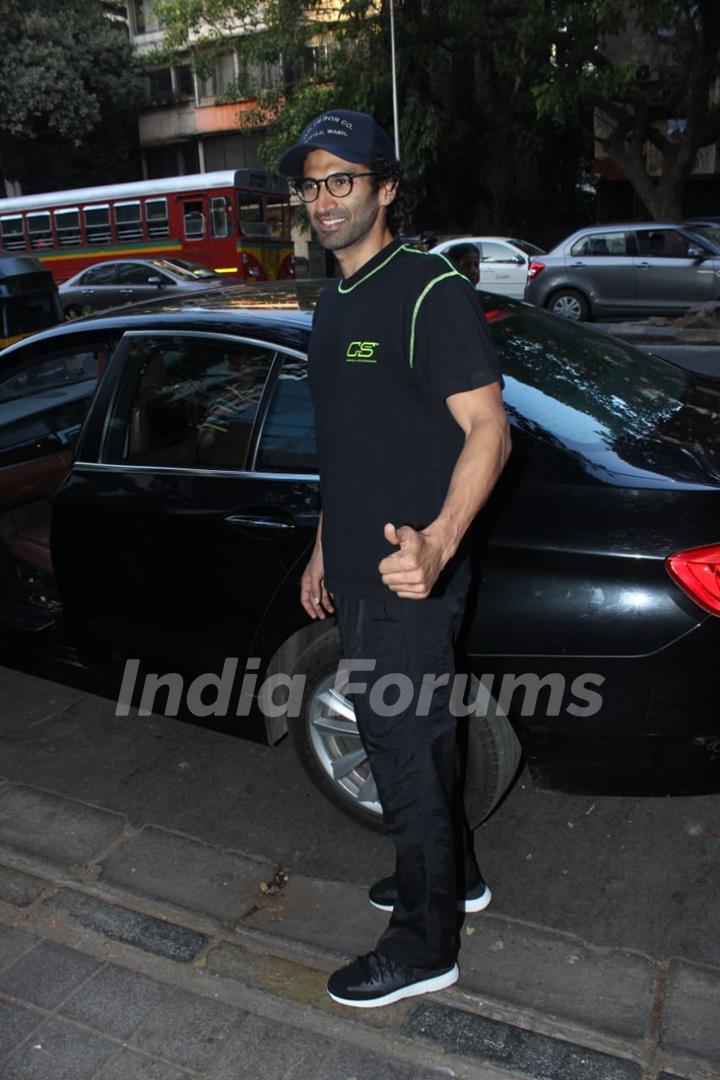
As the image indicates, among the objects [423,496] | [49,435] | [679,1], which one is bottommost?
[49,435]

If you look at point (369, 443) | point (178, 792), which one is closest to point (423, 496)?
point (369, 443)

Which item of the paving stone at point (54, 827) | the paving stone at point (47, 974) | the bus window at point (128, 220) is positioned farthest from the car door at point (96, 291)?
the paving stone at point (47, 974)

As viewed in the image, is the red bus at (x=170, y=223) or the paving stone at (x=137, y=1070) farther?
the red bus at (x=170, y=223)

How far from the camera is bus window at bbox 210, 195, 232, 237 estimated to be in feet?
67.4

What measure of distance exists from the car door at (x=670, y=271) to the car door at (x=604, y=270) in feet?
Result: 0.53

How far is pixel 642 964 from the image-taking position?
2.49 m

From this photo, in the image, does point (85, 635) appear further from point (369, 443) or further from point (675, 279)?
point (675, 279)

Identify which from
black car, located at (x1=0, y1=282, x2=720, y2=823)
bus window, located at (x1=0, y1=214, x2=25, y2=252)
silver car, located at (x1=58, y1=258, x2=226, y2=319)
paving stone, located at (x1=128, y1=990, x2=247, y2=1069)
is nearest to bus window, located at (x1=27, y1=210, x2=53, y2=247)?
bus window, located at (x1=0, y1=214, x2=25, y2=252)

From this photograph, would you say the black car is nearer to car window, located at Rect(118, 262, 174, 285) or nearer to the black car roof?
the black car roof

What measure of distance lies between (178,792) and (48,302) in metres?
7.59

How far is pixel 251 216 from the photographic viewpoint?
20969mm

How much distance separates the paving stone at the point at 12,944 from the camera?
105 inches

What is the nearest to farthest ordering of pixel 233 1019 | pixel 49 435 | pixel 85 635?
1. pixel 233 1019
2. pixel 85 635
3. pixel 49 435

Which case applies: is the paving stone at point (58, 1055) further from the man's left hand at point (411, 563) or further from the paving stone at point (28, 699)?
the paving stone at point (28, 699)
